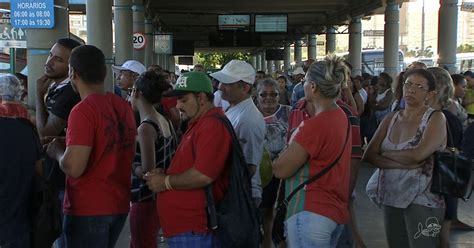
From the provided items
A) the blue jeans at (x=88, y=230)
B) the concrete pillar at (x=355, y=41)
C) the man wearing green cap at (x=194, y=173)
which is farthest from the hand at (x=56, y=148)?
the concrete pillar at (x=355, y=41)

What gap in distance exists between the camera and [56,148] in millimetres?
3568

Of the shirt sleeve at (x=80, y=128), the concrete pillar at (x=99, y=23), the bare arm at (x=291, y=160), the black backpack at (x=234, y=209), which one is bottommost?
the black backpack at (x=234, y=209)

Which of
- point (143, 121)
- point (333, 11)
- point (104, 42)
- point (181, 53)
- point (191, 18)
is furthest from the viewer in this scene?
point (181, 53)

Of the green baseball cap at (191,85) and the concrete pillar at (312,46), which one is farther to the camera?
the concrete pillar at (312,46)

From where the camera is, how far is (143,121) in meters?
4.55

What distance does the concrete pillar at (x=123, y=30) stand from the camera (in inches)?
696

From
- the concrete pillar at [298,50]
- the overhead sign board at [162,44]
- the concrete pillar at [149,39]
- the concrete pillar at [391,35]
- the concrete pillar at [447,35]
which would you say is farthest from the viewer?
the concrete pillar at [298,50]

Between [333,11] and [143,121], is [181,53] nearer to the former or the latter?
[333,11]

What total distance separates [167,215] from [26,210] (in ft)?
3.12

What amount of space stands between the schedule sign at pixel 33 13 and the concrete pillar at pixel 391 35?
19.6 metres

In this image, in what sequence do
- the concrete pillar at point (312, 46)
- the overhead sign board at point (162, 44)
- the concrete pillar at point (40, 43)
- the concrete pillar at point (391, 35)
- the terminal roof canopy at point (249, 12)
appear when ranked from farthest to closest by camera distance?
1. the concrete pillar at point (312, 46)
2. the overhead sign board at point (162, 44)
3. the terminal roof canopy at point (249, 12)
4. the concrete pillar at point (391, 35)
5. the concrete pillar at point (40, 43)

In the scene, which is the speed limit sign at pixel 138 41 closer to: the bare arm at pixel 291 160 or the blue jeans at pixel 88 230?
the blue jeans at pixel 88 230

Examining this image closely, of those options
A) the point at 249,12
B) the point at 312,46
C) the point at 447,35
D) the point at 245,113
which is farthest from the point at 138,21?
the point at 312,46

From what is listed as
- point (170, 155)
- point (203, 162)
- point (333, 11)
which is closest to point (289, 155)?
point (203, 162)
